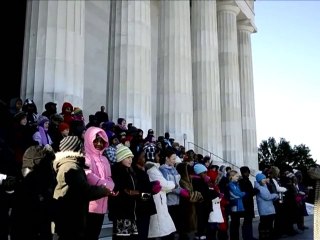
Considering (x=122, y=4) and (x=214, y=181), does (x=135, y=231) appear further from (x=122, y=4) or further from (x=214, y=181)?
(x=122, y=4)

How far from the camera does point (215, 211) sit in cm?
1155

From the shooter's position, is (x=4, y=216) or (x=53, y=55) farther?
(x=53, y=55)

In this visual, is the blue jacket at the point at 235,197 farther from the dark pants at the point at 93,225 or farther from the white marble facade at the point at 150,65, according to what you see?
the white marble facade at the point at 150,65

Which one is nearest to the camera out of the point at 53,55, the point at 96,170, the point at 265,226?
the point at 96,170

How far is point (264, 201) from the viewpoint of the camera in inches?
516

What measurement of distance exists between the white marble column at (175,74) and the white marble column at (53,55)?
744cm

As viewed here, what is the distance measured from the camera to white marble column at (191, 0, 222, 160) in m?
25.5

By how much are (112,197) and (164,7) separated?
18.3 metres

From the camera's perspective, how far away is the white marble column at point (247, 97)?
31923 millimetres

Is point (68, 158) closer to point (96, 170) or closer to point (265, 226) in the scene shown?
point (96, 170)

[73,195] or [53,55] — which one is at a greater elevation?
[53,55]

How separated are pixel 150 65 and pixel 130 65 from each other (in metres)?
1.61

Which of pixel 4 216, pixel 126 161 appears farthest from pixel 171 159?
pixel 4 216

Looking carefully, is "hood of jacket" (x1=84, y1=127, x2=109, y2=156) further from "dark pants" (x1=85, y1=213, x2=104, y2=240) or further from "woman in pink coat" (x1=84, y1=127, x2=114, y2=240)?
"dark pants" (x1=85, y1=213, x2=104, y2=240)
